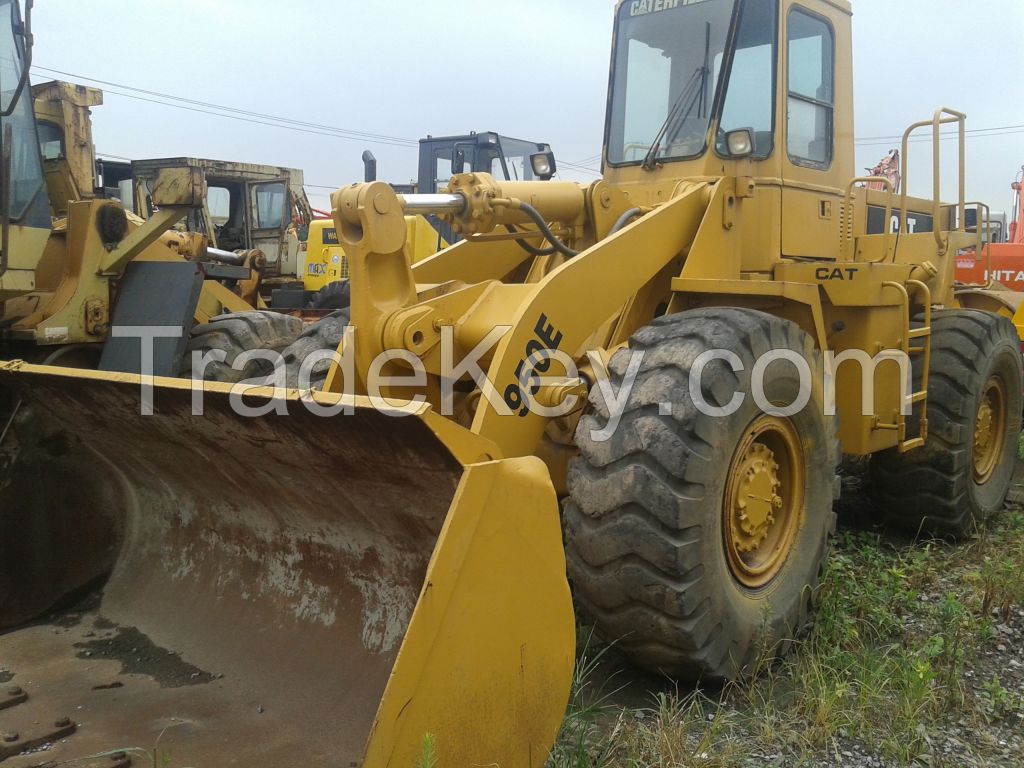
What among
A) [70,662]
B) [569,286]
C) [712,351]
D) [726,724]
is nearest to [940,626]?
[726,724]

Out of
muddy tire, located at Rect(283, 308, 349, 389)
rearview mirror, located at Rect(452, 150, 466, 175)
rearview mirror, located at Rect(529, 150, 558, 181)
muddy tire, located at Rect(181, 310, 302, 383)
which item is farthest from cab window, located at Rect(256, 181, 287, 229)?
muddy tire, located at Rect(283, 308, 349, 389)

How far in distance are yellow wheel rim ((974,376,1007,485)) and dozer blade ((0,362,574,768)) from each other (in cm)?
444

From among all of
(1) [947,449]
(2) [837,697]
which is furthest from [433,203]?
(1) [947,449]

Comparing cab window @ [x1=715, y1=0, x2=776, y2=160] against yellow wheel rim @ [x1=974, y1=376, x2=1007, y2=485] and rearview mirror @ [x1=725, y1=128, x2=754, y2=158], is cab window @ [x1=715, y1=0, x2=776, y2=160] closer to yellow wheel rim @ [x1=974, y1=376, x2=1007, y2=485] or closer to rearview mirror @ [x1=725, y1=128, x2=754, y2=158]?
rearview mirror @ [x1=725, y1=128, x2=754, y2=158]

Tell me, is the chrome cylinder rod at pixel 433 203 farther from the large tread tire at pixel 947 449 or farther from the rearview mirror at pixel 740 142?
the large tread tire at pixel 947 449

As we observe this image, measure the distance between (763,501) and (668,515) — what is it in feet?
2.48

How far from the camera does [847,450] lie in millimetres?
5113

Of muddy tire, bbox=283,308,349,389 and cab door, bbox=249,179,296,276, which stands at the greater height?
cab door, bbox=249,179,296,276

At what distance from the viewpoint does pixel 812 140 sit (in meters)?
5.21

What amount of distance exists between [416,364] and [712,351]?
115 cm

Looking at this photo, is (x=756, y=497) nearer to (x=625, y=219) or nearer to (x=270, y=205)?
(x=625, y=219)

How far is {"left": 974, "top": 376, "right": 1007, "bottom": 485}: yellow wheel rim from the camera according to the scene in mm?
6293

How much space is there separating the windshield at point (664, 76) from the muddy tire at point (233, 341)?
7.69 feet

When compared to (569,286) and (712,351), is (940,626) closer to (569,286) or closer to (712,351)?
(712,351)
